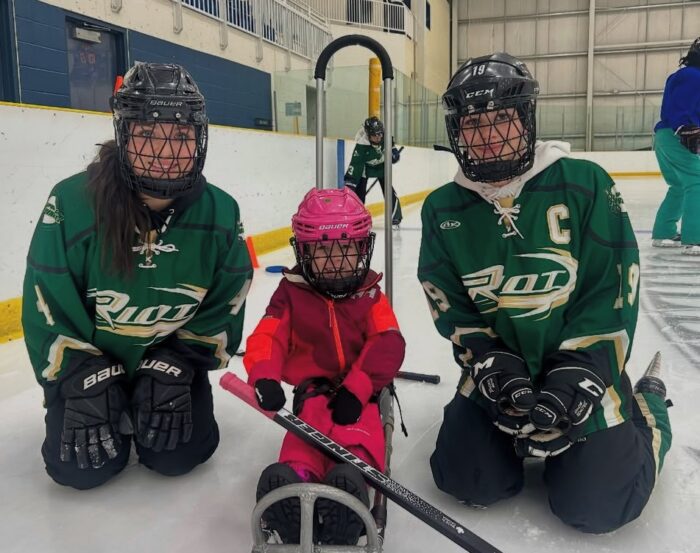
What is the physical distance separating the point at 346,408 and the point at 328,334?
7.4 inches

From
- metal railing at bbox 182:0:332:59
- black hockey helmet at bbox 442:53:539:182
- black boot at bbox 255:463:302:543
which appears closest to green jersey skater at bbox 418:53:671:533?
black hockey helmet at bbox 442:53:539:182

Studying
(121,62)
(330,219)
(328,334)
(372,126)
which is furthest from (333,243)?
(121,62)

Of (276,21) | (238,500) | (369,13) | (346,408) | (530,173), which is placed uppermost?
(369,13)

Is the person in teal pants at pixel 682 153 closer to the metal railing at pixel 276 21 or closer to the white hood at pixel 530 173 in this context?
the white hood at pixel 530 173

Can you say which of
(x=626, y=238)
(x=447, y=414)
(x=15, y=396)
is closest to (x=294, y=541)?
(x=447, y=414)

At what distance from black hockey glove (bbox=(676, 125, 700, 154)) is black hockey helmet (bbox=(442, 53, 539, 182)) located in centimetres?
308

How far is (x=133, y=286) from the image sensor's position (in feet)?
4.13

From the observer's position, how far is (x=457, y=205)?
1.22m

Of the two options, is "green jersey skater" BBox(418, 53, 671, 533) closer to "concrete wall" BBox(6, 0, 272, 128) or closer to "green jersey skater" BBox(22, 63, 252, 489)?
"green jersey skater" BBox(22, 63, 252, 489)

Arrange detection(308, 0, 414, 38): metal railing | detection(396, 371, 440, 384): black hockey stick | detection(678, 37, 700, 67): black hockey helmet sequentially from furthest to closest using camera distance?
1. detection(308, 0, 414, 38): metal railing
2. detection(678, 37, 700, 67): black hockey helmet
3. detection(396, 371, 440, 384): black hockey stick

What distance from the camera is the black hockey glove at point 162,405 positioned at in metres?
1.23

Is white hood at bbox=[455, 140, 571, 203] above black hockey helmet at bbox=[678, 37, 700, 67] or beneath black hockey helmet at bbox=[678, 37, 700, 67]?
beneath

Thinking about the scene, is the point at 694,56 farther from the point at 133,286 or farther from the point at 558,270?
the point at 133,286

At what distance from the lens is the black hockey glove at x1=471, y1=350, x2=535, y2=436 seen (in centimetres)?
107
